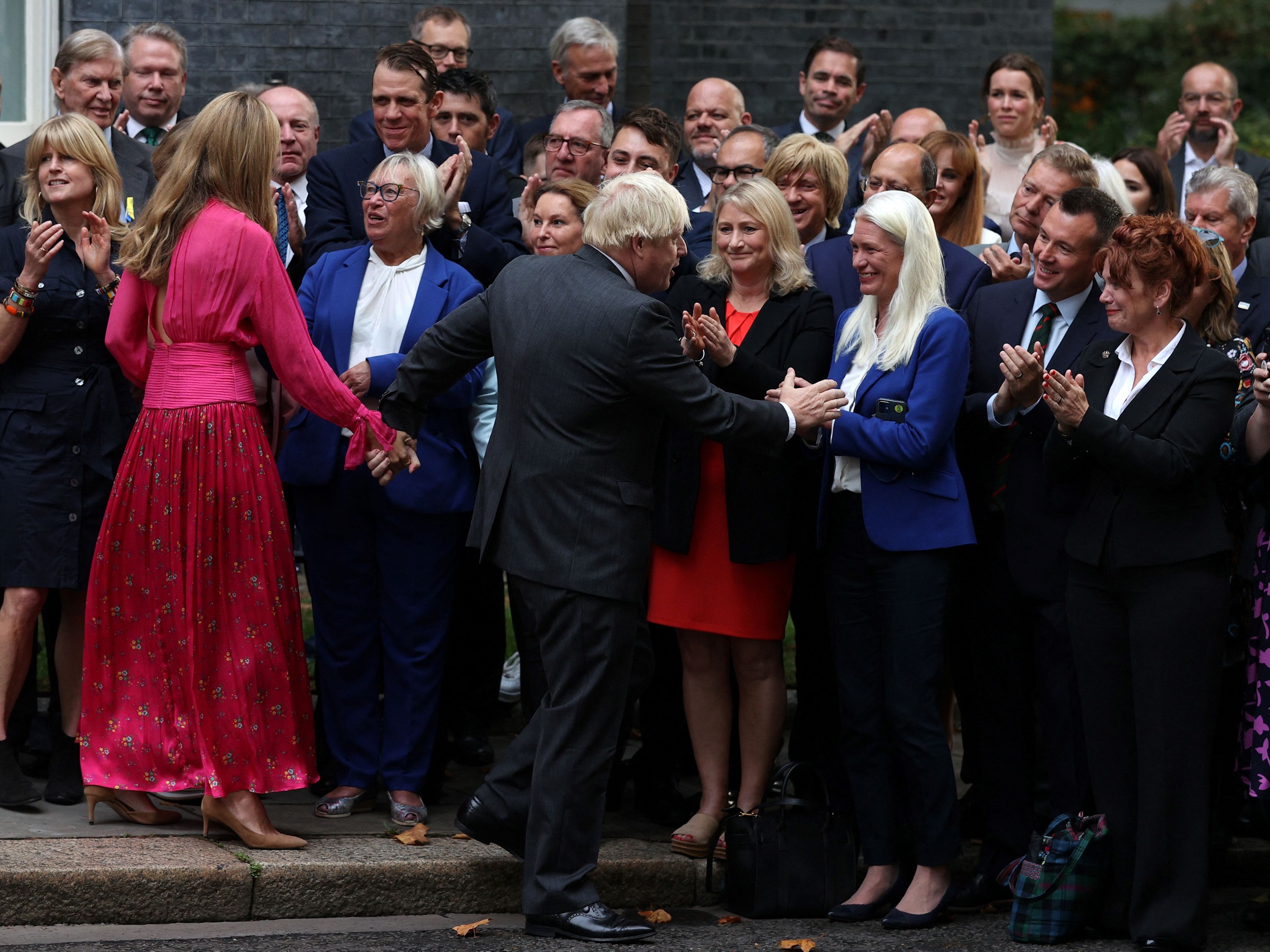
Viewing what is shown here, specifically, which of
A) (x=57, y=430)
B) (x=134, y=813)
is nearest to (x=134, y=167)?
(x=57, y=430)

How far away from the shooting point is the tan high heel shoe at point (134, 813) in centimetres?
572

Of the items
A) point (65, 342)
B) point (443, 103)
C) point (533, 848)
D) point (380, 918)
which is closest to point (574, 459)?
point (533, 848)

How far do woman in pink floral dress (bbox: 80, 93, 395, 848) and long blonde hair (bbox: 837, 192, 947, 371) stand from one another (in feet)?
5.49

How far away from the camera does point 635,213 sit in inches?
209

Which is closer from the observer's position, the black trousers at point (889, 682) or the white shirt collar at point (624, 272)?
the white shirt collar at point (624, 272)

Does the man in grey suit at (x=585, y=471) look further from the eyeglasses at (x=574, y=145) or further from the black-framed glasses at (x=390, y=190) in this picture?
the eyeglasses at (x=574, y=145)

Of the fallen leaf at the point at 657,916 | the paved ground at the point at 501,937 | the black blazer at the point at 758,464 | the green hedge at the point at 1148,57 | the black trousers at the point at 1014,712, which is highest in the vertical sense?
the green hedge at the point at 1148,57

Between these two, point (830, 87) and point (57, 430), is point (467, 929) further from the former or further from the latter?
point (830, 87)

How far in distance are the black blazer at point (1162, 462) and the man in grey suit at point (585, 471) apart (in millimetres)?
892

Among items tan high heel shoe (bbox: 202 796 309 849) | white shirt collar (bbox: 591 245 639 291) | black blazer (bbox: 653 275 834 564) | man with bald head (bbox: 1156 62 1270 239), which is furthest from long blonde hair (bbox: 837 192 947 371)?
A: man with bald head (bbox: 1156 62 1270 239)

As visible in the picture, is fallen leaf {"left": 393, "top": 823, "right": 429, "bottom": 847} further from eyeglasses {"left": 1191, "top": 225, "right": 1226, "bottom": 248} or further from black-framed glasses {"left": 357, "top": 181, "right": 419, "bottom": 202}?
eyeglasses {"left": 1191, "top": 225, "right": 1226, "bottom": 248}

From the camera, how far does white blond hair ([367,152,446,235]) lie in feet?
19.8

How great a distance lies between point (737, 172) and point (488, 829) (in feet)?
9.46

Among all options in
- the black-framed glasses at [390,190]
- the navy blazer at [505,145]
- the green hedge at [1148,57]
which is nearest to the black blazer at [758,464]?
the black-framed glasses at [390,190]
